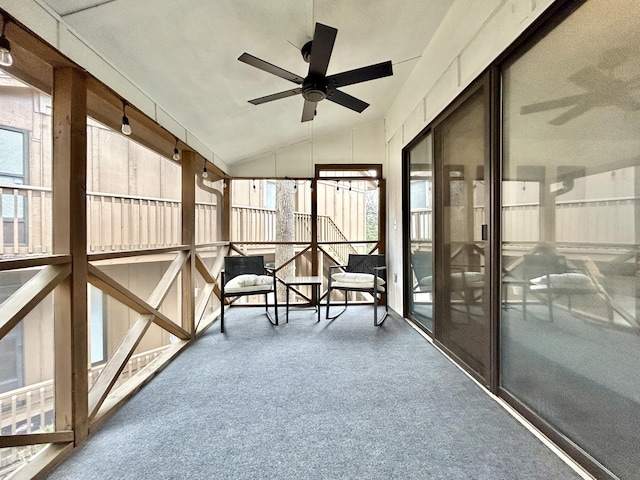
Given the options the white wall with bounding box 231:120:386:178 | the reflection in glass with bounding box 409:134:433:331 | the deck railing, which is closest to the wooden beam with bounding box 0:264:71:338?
the deck railing

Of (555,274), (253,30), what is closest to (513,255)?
(555,274)

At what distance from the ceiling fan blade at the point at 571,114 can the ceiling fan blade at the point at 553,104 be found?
3cm

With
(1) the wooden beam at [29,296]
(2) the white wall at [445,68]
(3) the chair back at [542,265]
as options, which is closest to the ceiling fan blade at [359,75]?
(2) the white wall at [445,68]

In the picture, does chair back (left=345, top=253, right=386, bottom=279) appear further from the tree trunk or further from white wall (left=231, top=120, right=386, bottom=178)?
white wall (left=231, top=120, right=386, bottom=178)

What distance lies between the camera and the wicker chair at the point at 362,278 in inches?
150

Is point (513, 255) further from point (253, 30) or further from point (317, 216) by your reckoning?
point (317, 216)

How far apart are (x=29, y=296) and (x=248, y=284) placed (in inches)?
92.1

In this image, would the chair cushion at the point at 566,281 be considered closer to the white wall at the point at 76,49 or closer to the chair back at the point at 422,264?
the chair back at the point at 422,264

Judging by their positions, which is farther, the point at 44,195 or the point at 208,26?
the point at 208,26

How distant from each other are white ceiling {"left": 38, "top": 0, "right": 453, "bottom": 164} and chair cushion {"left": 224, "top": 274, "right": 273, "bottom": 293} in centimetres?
175

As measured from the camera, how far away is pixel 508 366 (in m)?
1.96

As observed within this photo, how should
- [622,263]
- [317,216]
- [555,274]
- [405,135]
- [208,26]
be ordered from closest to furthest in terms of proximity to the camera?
[622,263]
[555,274]
[208,26]
[405,135]
[317,216]

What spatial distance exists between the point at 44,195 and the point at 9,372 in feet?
3.56

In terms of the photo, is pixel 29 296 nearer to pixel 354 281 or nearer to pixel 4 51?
pixel 4 51
